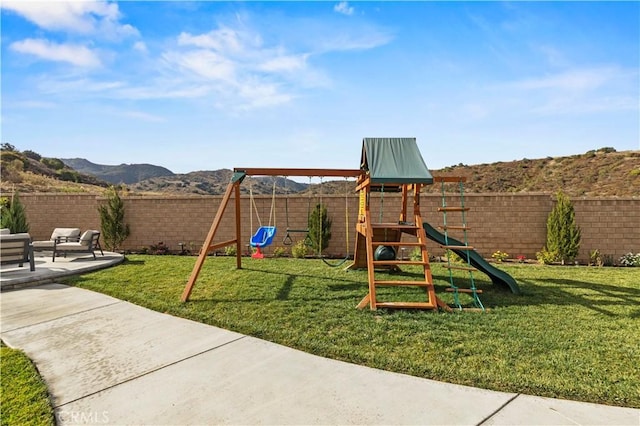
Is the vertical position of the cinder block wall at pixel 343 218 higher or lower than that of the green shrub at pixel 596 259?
higher

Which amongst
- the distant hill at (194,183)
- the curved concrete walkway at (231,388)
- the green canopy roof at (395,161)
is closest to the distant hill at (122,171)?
the distant hill at (194,183)

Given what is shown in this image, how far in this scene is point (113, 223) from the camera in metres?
10.9

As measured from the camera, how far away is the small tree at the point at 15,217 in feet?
35.6

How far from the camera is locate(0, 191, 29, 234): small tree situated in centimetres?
1086

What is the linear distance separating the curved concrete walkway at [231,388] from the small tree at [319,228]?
5.93 metres

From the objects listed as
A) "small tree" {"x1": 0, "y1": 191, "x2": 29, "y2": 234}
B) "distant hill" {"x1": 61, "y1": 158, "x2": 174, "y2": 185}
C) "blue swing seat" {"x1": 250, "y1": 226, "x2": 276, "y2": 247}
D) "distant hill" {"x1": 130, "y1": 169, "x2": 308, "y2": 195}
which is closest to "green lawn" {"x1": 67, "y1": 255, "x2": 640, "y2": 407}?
"blue swing seat" {"x1": 250, "y1": 226, "x2": 276, "y2": 247}

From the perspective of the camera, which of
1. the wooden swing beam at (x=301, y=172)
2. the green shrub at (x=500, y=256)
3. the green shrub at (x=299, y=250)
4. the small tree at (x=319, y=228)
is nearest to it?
the wooden swing beam at (x=301, y=172)

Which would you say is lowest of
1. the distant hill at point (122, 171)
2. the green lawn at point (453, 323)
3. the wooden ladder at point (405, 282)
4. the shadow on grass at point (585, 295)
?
the shadow on grass at point (585, 295)

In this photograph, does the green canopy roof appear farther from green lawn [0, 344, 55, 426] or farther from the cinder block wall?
green lawn [0, 344, 55, 426]

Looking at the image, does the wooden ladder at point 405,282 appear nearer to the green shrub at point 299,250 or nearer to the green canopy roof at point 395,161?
the green canopy roof at point 395,161

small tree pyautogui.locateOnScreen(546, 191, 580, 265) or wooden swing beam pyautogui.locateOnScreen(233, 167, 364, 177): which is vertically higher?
wooden swing beam pyautogui.locateOnScreen(233, 167, 364, 177)

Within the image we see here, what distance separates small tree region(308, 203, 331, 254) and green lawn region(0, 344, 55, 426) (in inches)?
281

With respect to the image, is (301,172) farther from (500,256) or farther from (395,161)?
(500,256)

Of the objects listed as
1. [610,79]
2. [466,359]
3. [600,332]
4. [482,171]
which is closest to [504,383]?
[466,359]
